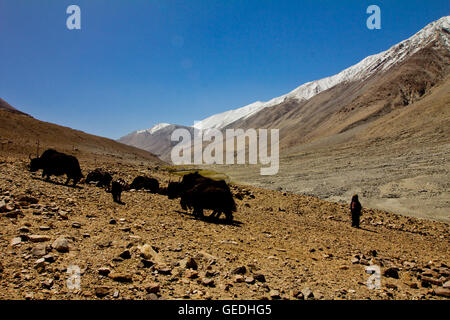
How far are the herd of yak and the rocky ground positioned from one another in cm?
90

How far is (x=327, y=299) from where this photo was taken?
4473mm

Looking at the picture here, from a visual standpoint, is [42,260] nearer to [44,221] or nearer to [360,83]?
[44,221]

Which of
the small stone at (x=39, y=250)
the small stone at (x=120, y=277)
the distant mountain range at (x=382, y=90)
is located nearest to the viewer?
the small stone at (x=120, y=277)

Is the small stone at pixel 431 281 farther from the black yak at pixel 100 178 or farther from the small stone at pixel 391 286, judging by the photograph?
the black yak at pixel 100 178

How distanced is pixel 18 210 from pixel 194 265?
4.57 m

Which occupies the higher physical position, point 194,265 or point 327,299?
point 194,265

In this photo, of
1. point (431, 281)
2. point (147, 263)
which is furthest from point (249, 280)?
point (431, 281)

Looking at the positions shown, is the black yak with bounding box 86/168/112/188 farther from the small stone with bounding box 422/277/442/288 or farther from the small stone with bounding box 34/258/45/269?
the small stone with bounding box 422/277/442/288

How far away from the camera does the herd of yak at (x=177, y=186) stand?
10.6m

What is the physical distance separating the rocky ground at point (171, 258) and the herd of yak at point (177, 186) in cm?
90

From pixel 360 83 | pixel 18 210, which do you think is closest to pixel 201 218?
pixel 18 210

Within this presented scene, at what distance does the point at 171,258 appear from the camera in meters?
5.33

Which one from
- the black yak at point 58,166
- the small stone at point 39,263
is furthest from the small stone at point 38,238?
the black yak at point 58,166
